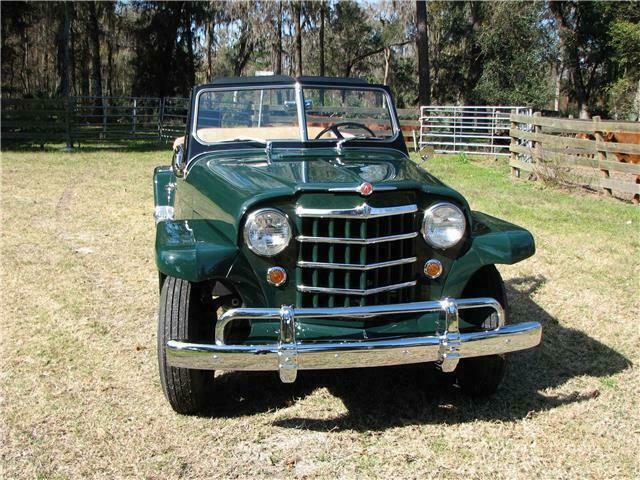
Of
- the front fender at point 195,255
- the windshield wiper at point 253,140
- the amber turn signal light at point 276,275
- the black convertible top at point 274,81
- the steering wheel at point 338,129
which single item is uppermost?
the black convertible top at point 274,81

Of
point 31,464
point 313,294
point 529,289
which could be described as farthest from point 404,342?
point 529,289

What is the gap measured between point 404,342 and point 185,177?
6.72 feet

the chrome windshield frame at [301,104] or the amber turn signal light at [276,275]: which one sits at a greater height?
the chrome windshield frame at [301,104]

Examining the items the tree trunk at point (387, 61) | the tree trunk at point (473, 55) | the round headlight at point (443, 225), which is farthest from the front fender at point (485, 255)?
the tree trunk at point (387, 61)

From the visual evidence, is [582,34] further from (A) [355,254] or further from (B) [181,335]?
(B) [181,335]

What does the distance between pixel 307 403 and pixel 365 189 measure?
50.1 inches

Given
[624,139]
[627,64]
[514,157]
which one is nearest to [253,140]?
[624,139]

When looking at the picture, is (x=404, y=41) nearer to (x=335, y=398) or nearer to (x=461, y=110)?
(x=461, y=110)

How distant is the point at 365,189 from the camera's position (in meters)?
3.11

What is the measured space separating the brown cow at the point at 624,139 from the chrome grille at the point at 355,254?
7.67 meters

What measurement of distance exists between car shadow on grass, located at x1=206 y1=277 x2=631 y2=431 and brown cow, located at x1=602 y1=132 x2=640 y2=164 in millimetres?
6473

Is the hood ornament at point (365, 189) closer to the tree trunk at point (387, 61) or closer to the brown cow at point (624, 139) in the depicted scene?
the brown cow at point (624, 139)

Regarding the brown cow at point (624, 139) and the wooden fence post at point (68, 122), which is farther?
the wooden fence post at point (68, 122)

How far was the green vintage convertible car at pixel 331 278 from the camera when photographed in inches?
117
